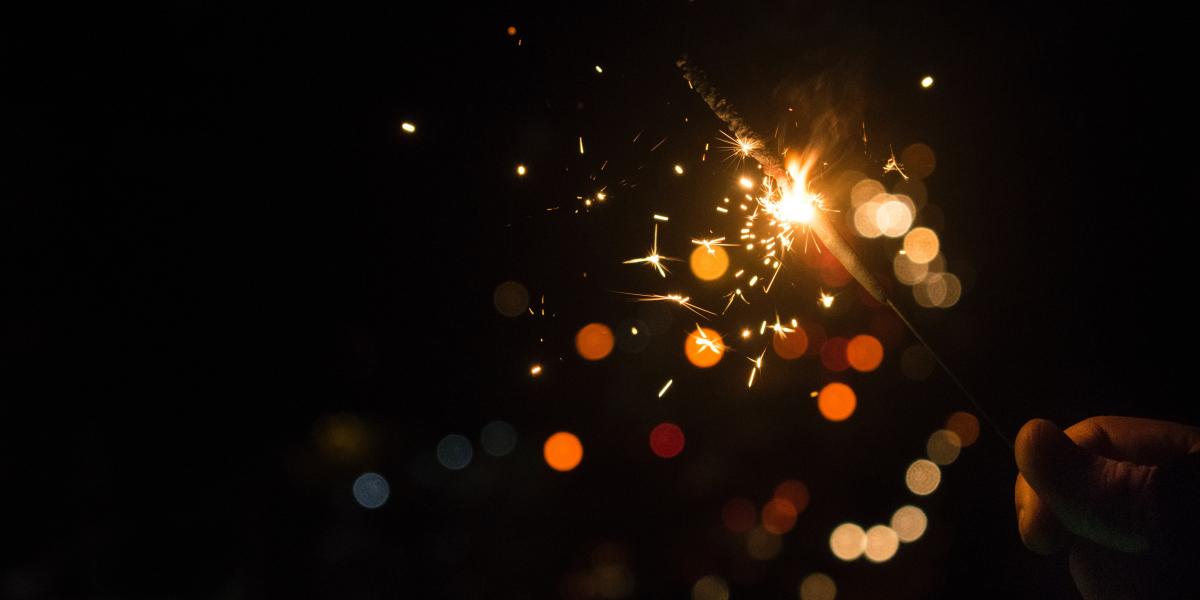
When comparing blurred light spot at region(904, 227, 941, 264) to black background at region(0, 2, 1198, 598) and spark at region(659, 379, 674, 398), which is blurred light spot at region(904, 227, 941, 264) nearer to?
black background at region(0, 2, 1198, 598)

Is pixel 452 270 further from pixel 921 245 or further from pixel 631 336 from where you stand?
pixel 921 245

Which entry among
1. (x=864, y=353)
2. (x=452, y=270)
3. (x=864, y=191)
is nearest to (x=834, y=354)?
(x=864, y=353)

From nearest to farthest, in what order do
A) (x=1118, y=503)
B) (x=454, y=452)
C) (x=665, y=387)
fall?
(x=1118, y=503) < (x=454, y=452) < (x=665, y=387)

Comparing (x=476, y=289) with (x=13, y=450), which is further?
(x=476, y=289)

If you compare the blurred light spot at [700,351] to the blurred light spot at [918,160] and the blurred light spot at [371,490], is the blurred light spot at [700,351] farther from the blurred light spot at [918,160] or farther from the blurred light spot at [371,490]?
the blurred light spot at [371,490]

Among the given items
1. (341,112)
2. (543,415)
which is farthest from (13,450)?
(543,415)

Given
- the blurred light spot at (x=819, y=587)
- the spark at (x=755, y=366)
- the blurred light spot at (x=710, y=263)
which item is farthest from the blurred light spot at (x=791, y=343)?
the blurred light spot at (x=819, y=587)

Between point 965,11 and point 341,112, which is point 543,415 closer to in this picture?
point 341,112
